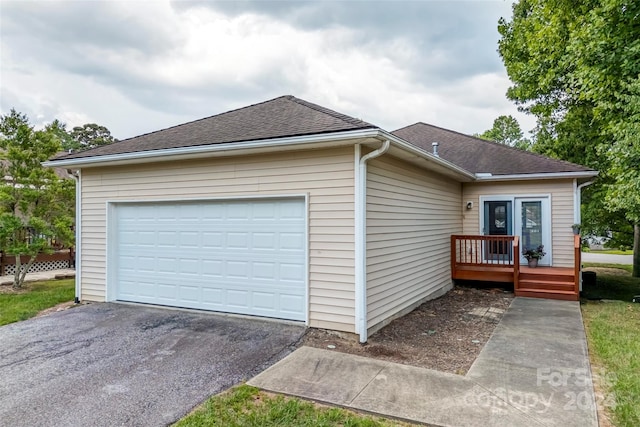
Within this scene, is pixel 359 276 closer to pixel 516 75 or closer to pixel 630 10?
pixel 630 10

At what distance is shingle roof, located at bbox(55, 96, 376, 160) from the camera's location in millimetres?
5312

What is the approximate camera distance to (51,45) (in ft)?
31.2

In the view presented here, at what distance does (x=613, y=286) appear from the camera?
11789 millimetres

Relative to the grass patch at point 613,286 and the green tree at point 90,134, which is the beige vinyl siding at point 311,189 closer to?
the grass patch at point 613,286

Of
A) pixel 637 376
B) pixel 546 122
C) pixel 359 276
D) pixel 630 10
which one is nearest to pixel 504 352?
pixel 637 376

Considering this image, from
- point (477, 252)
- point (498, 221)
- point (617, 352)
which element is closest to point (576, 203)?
point (498, 221)

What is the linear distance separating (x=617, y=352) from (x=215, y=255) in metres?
5.70

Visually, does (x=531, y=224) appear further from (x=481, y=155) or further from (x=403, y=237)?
(x=403, y=237)

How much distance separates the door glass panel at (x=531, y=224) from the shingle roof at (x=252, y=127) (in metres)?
6.66

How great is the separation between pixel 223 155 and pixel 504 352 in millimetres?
4713

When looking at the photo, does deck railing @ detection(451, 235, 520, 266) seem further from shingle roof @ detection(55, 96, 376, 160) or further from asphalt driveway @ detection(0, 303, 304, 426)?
asphalt driveway @ detection(0, 303, 304, 426)

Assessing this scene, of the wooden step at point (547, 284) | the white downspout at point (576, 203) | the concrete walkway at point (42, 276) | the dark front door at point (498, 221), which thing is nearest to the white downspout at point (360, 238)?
the wooden step at point (547, 284)

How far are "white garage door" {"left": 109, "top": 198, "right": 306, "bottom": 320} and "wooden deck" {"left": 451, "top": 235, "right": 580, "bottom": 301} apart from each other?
16.4ft

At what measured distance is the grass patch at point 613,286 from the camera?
33.0 feet
